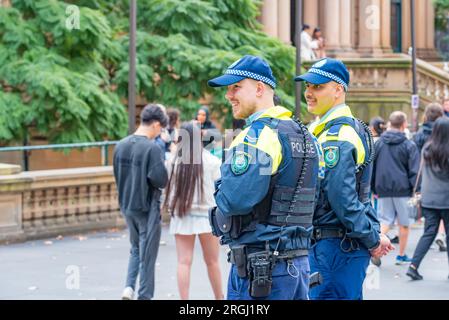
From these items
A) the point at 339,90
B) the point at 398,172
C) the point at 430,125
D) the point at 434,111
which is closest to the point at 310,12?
the point at 430,125

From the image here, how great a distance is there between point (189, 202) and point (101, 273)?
3108 mm

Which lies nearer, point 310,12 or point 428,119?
point 428,119

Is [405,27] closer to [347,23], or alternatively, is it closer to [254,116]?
[347,23]

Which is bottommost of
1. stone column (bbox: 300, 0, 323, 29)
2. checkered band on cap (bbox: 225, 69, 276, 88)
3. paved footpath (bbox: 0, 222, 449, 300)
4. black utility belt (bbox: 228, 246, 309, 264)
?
paved footpath (bbox: 0, 222, 449, 300)

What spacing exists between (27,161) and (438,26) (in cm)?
2816

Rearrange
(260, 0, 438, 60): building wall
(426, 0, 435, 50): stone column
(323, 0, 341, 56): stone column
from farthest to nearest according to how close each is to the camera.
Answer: (426, 0, 435, 50): stone column
(323, 0, 341, 56): stone column
(260, 0, 438, 60): building wall

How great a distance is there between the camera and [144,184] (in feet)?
36.2

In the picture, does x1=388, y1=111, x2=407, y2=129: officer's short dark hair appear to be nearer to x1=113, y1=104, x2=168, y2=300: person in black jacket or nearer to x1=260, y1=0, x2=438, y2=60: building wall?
x1=113, y1=104, x2=168, y2=300: person in black jacket

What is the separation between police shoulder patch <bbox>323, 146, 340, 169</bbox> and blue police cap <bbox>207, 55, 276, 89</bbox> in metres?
1.01

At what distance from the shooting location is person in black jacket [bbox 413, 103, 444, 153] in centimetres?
1516

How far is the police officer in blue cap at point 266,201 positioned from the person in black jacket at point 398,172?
8335mm

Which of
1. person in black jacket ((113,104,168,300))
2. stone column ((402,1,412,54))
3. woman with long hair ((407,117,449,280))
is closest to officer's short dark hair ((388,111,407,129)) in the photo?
woman with long hair ((407,117,449,280))

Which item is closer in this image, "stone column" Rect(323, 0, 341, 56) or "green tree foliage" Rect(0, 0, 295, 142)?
"green tree foliage" Rect(0, 0, 295, 142)

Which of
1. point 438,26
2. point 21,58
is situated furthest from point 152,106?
point 438,26
